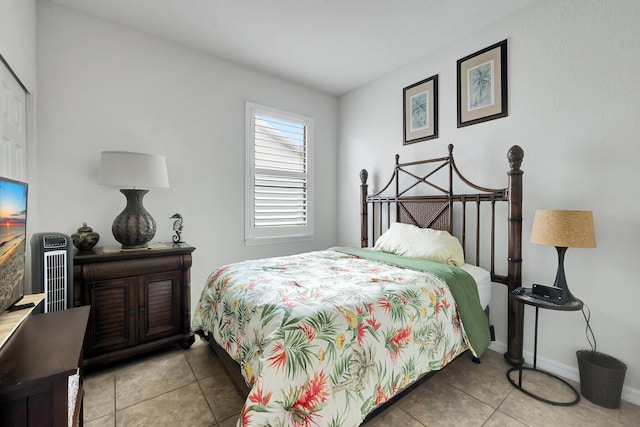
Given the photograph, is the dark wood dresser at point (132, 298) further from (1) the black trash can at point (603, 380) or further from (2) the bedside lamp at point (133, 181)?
(1) the black trash can at point (603, 380)

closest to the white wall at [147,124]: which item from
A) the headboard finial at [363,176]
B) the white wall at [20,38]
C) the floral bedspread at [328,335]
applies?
the white wall at [20,38]

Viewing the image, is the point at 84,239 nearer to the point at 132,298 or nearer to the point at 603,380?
the point at 132,298

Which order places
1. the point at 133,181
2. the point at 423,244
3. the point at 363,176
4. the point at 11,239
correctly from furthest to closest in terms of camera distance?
the point at 363,176 → the point at 423,244 → the point at 133,181 → the point at 11,239

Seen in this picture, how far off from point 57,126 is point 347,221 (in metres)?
3.06

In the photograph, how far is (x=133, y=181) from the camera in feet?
6.77

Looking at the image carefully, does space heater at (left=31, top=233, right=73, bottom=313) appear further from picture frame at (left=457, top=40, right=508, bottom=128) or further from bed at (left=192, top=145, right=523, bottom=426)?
picture frame at (left=457, top=40, right=508, bottom=128)

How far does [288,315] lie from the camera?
49.4 inches

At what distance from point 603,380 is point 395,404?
1.24 metres

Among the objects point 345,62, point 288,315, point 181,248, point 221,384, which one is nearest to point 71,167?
point 181,248

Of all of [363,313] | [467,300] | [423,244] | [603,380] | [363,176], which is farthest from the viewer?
[363,176]

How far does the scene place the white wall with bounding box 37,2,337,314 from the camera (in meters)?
2.20

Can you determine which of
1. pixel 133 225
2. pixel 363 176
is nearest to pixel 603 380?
pixel 363 176

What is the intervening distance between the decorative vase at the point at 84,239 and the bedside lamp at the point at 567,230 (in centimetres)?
316

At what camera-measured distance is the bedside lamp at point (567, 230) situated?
164 centimetres
